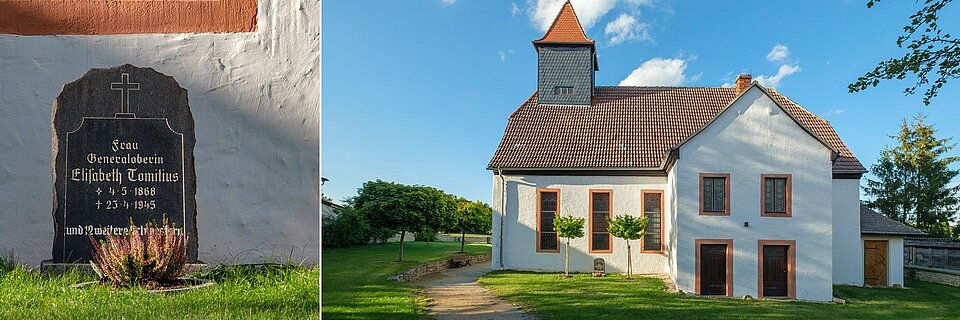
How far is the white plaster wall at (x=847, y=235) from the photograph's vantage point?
11.4 metres

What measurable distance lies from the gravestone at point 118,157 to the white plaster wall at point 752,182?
24.7 ft

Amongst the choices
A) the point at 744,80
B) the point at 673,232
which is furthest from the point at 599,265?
the point at 744,80

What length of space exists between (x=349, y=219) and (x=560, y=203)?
5068 millimetres

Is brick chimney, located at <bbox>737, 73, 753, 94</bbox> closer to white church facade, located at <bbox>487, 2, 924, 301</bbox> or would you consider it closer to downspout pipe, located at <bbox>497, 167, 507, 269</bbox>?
white church facade, located at <bbox>487, 2, 924, 301</bbox>

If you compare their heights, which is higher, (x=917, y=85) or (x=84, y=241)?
(x=917, y=85)

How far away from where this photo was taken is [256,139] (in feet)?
12.6

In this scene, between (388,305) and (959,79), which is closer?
(388,305)

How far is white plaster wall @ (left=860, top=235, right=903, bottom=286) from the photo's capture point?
1145 centimetres

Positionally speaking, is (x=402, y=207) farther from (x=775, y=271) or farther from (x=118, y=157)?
(x=118, y=157)

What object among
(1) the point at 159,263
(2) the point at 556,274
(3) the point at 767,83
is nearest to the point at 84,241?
(1) the point at 159,263

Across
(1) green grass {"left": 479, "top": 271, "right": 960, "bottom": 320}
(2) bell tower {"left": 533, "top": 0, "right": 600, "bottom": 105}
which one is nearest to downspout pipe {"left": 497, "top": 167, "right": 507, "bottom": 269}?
(1) green grass {"left": 479, "top": 271, "right": 960, "bottom": 320}

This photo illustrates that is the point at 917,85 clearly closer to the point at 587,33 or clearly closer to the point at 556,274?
the point at 556,274

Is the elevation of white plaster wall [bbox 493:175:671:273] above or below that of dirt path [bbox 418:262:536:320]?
above

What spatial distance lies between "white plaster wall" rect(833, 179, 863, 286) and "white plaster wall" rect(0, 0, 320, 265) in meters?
11.2
